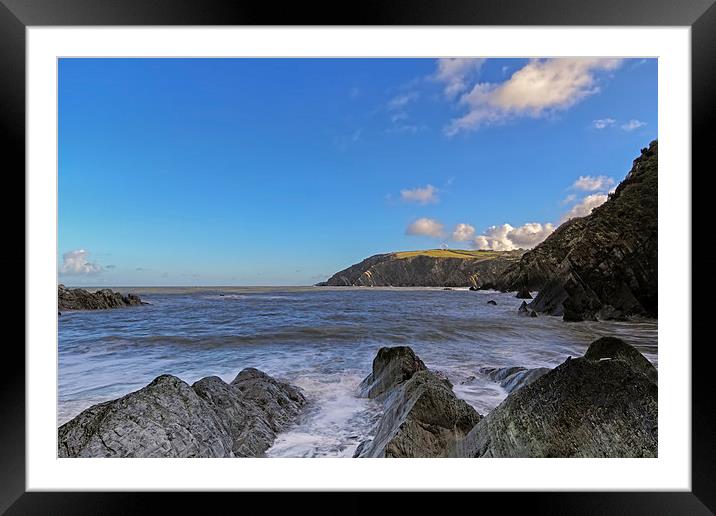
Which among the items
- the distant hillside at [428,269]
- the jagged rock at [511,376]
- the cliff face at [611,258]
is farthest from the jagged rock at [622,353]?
the distant hillside at [428,269]

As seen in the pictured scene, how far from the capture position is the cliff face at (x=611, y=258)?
268 inches

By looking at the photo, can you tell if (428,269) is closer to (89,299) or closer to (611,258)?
(611,258)

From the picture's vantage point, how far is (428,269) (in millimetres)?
13703

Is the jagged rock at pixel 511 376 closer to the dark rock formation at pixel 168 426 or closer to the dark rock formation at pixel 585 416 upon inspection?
the dark rock formation at pixel 585 416

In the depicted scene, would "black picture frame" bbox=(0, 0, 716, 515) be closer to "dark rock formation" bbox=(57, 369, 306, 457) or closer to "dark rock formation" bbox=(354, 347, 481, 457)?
"dark rock formation" bbox=(57, 369, 306, 457)

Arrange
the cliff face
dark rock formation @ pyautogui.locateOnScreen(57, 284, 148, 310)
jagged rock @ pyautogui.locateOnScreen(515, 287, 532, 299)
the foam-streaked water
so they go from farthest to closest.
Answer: jagged rock @ pyautogui.locateOnScreen(515, 287, 532, 299)
dark rock formation @ pyautogui.locateOnScreen(57, 284, 148, 310)
the cliff face
the foam-streaked water

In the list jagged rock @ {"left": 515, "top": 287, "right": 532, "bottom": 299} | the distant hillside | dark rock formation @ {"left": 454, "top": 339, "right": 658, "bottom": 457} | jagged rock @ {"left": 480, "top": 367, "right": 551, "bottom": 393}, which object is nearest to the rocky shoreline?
dark rock formation @ {"left": 454, "top": 339, "right": 658, "bottom": 457}

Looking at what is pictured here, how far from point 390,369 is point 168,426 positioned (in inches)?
83.6

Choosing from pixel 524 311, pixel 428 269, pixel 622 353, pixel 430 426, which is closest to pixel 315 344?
pixel 524 311

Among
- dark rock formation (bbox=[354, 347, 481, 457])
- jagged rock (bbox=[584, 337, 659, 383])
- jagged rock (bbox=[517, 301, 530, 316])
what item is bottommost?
jagged rock (bbox=[517, 301, 530, 316])

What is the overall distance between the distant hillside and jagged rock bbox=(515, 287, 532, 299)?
1342 mm

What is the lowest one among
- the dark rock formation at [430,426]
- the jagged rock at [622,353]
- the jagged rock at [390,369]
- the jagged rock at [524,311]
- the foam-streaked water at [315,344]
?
the foam-streaked water at [315,344]

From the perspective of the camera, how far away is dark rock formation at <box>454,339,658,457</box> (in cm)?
130

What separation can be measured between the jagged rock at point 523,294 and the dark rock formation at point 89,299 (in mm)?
11041
